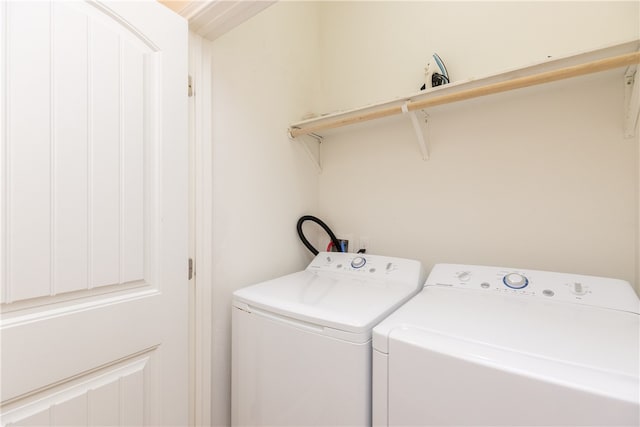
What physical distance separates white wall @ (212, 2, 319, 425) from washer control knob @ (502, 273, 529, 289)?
3.72 ft

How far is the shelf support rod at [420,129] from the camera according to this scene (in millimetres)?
1412

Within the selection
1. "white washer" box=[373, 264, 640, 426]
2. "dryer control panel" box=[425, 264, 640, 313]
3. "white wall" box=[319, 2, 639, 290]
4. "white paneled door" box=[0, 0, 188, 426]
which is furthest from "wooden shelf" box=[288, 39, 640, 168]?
"white paneled door" box=[0, 0, 188, 426]

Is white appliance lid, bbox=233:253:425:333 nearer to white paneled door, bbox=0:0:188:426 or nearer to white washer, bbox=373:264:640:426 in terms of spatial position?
white washer, bbox=373:264:640:426

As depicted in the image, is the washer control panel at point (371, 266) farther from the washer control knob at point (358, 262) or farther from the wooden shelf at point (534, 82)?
the wooden shelf at point (534, 82)

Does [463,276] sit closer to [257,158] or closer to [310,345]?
[310,345]

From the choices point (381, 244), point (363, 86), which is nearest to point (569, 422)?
point (381, 244)

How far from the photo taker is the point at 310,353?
0.99m

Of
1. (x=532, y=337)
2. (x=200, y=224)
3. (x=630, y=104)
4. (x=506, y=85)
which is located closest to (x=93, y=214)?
(x=200, y=224)

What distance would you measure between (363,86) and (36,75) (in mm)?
1621

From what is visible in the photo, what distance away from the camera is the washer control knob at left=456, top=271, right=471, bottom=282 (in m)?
1.27

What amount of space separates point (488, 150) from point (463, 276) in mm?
669

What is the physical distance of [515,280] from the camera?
1186mm

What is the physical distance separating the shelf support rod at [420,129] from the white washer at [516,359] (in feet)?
2.71

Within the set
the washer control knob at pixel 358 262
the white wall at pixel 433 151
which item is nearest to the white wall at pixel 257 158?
the white wall at pixel 433 151
